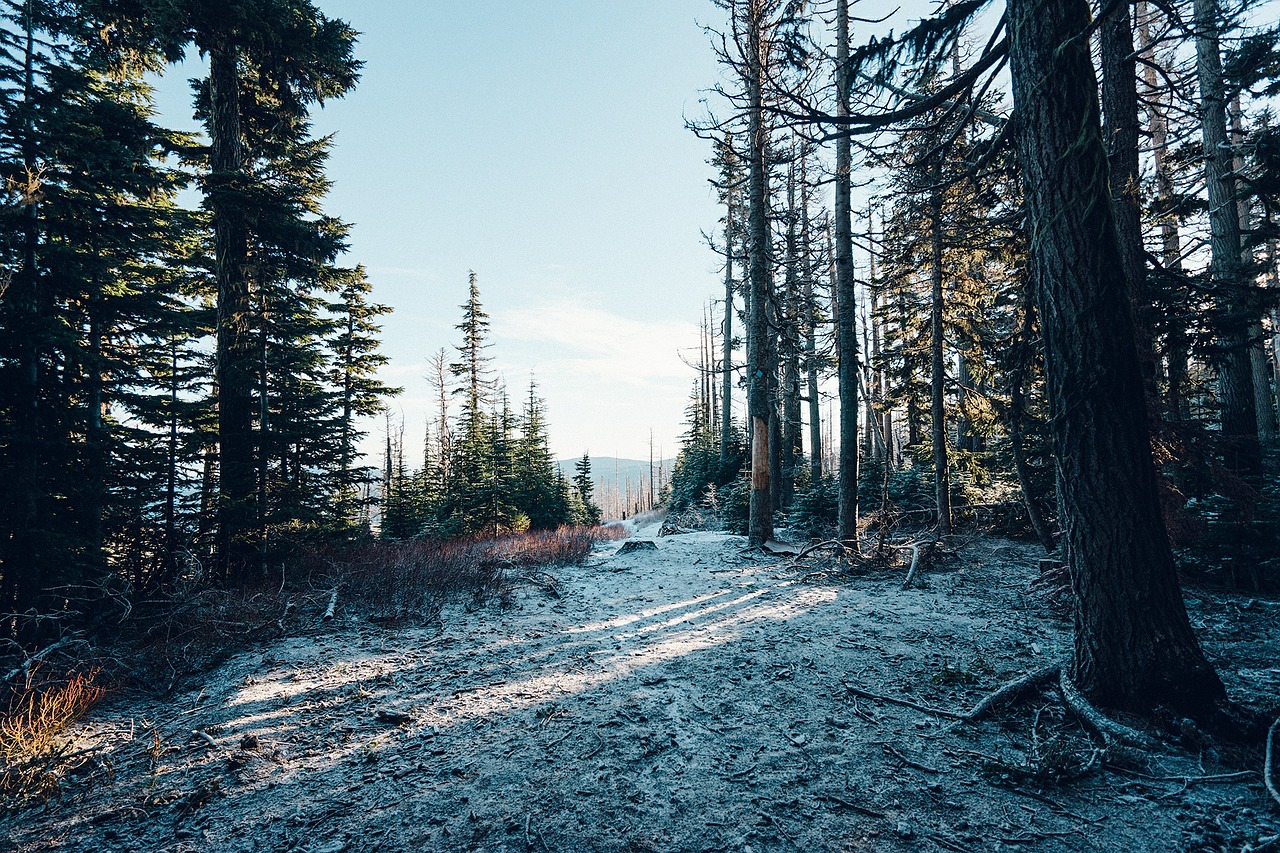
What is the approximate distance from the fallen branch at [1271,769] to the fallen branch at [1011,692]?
3.65 ft

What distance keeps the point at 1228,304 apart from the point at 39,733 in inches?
578

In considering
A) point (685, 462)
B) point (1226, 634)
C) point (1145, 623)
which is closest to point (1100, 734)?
point (1145, 623)

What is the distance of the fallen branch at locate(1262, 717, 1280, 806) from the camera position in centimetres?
237

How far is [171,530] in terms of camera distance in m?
7.93

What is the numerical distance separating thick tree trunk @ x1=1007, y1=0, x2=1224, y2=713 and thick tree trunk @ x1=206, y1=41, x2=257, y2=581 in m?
12.4

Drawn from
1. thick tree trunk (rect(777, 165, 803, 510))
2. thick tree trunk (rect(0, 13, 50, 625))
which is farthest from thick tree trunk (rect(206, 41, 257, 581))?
thick tree trunk (rect(777, 165, 803, 510))

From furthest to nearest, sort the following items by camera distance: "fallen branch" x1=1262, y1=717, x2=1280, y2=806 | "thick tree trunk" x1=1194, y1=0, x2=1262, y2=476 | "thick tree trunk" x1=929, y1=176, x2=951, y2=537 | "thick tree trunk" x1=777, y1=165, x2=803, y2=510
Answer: "thick tree trunk" x1=777, y1=165, x2=803, y2=510
"thick tree trunk" x1=929, y1=176, x2=951, y2=537
"thick tree trunk" x1=1194, y1=0, x2=1262, y2=476
"fallen branch" x1=1262, y1=717, x2=1280, y2=806

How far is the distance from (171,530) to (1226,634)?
14.7 metres

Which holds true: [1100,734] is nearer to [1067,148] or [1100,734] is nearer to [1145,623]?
[1145,623]

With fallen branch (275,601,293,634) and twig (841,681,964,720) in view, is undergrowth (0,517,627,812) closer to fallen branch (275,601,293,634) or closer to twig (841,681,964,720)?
fallen branch (275,601,293,634)

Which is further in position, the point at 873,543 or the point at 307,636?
the point at 873,543

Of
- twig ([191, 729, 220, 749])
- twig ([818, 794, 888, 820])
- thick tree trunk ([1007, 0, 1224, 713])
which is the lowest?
twig ([191, 729, 220, 749])

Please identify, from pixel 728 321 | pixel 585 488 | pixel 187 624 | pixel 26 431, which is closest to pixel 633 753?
pixel 187 624

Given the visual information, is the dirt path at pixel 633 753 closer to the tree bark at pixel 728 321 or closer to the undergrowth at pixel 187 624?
the undergrowth at pixel 187 624
